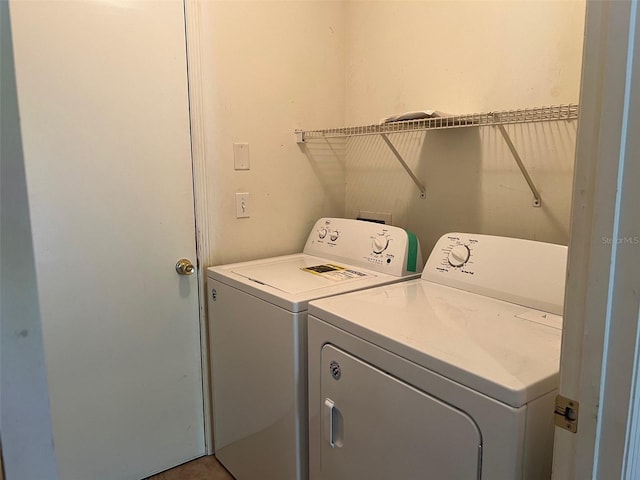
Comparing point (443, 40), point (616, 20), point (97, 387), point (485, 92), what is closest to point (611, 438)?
point (616, 20)

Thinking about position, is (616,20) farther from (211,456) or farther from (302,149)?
(211,456)

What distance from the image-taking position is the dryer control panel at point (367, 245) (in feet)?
5.79

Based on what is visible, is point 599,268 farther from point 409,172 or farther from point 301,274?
point 409,172

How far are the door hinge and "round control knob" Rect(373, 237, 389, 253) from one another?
1.13m

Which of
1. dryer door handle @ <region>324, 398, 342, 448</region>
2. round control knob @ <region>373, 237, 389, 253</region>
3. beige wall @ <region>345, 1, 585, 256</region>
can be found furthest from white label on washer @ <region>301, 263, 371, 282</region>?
dryer door handle @ <region>324, 398, 342, 448</region>

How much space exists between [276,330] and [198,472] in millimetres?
962

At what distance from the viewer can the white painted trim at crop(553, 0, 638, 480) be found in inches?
23.7

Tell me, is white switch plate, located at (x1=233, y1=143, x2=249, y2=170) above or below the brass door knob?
above

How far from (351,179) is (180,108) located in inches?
37.2

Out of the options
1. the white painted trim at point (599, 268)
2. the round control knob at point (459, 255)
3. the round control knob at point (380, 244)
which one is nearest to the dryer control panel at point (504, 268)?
the round control knob at point (459, 255)

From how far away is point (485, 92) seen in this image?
171 cm

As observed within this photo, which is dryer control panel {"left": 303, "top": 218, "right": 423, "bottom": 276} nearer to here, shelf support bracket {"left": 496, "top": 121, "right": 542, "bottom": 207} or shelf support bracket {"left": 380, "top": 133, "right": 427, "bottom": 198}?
shelf support bracket {"left": 380, "top": 133, "right": 427, "bottom": 198}

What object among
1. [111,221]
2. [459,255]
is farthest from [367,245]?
[111,221]

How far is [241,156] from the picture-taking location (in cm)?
204
